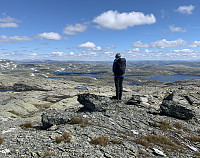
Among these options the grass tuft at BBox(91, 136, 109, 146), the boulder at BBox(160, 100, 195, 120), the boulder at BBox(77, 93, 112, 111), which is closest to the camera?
the grass tuft at BBox(91, 136, 109, 146)

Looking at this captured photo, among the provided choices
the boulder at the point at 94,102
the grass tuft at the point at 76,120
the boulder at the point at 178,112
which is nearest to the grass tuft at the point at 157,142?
the grass tuft at the point at 76,120

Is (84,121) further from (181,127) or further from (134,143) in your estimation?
(181,127)

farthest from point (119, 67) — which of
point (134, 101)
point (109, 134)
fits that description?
point (109, 134)

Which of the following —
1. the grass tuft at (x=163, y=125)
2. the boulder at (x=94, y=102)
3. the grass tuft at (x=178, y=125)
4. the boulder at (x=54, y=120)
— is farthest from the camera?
the boulder at (x=94, y=102)

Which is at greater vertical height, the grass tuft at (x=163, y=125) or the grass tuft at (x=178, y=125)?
the grass tuft at (x=163, y=125)

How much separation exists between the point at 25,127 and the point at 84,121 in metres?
5.91

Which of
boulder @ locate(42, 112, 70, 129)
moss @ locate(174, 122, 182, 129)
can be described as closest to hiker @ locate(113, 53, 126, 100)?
moss @ locate(174, 122, 182, 129)

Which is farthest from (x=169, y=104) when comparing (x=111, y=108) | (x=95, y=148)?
(x=95, y=148)

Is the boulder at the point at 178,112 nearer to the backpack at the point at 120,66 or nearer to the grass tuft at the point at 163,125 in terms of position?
the grass tuft at the point at 163,125

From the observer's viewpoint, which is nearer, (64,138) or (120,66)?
(64,138)

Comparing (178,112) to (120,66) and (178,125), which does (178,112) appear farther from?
(120,66)

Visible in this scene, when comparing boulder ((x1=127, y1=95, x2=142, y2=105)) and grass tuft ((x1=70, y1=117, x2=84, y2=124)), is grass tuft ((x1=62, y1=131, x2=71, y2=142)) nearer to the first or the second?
grass tuft ((x1=70, y1=117, x2=84, y2=124))

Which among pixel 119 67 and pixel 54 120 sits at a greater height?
pixel 119 67

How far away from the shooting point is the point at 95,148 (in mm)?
9602
